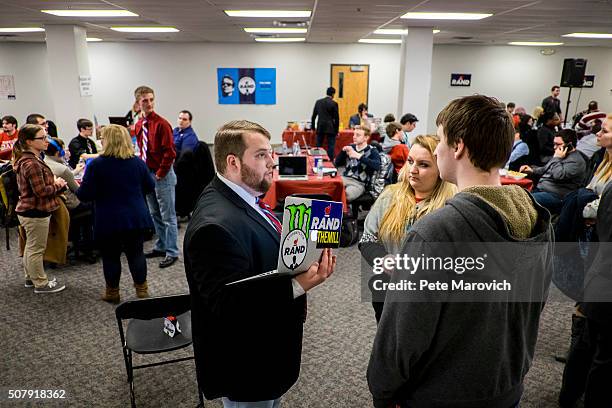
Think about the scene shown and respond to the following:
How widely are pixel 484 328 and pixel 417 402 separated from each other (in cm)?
27

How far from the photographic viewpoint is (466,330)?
3.45 ft

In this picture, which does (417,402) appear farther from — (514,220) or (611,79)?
(611,79)

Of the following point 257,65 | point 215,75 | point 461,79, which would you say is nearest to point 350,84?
point 257,65

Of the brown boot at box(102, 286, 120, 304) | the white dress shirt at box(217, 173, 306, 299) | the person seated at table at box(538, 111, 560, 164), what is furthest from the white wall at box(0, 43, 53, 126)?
the white dress shirt at box(217, 173, 306, 299)

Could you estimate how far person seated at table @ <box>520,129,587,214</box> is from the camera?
4699 mm

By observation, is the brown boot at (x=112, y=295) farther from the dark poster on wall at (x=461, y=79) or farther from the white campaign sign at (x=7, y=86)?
the dark poster on wall at (x=461, y=79)

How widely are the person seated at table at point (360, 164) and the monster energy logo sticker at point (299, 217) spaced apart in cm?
396

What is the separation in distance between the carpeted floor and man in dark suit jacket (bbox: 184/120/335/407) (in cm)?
115

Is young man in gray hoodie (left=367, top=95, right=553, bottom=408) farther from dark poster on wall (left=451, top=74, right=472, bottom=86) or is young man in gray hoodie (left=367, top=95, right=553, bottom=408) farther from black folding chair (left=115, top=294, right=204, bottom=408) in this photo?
dark poster on wall (left=451, top=74, right=472, bottom=86)

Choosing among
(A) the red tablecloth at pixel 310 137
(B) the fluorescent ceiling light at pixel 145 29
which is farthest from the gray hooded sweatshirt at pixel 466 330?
(B) the fluorescent ceiling light at pixel 145 29

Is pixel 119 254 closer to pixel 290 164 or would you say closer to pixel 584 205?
pixel 290 164

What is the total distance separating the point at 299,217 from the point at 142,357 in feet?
7.57

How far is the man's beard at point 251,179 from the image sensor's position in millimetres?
1562

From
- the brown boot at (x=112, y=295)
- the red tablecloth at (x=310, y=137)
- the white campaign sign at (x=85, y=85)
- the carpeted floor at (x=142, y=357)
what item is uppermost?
the white campaign sign at (x=85, y=85)
